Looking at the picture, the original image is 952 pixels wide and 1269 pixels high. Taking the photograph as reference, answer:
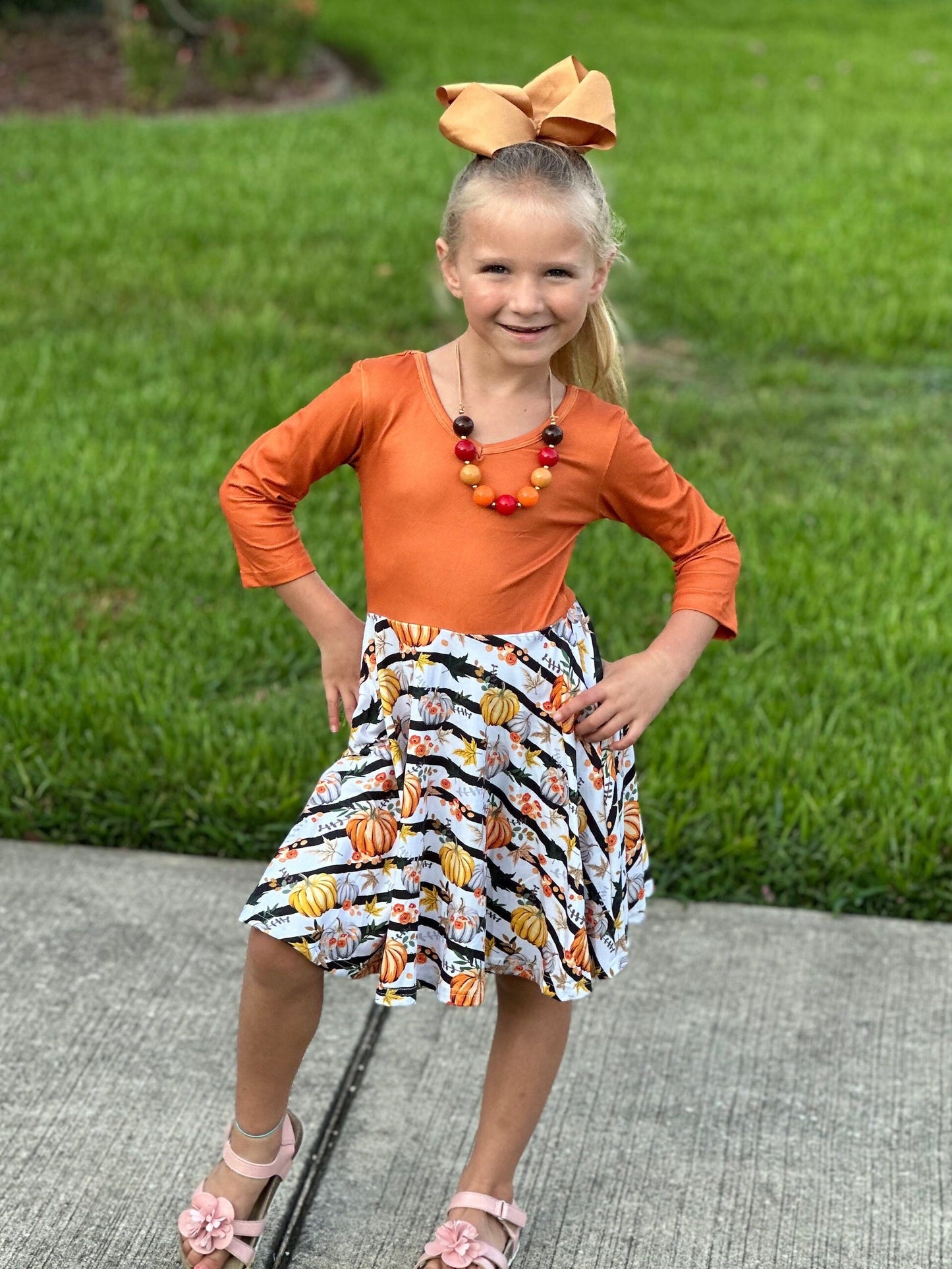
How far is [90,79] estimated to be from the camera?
1058 cm

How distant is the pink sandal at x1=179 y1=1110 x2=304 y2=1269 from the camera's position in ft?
6.79

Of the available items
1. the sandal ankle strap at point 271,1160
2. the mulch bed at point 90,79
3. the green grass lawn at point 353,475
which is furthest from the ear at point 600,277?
the mulch bed at point 90,79

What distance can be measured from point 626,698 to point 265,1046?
653 mm

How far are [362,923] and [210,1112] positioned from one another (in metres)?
0.63

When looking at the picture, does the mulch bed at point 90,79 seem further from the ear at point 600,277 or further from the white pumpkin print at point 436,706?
the white pumpkin print at point 436,706

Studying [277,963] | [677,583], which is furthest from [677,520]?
[277,963]

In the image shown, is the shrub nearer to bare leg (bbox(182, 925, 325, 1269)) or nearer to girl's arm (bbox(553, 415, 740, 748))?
girl's arm (bbox(553, 415, 740, 748))

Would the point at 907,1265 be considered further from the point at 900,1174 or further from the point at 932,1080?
the point at 932,1080

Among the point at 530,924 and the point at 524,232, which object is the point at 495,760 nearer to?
the point at 530,924

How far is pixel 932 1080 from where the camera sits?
253 centimetres

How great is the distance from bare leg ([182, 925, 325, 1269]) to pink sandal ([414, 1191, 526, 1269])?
252 mm

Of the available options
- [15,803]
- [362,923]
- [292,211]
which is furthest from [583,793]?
[292,211]

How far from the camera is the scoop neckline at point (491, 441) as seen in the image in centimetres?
196

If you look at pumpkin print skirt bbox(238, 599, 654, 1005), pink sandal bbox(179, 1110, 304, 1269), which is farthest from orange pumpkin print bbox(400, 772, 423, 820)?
pink sandal bbox(179, 1110, 304, 1269)
